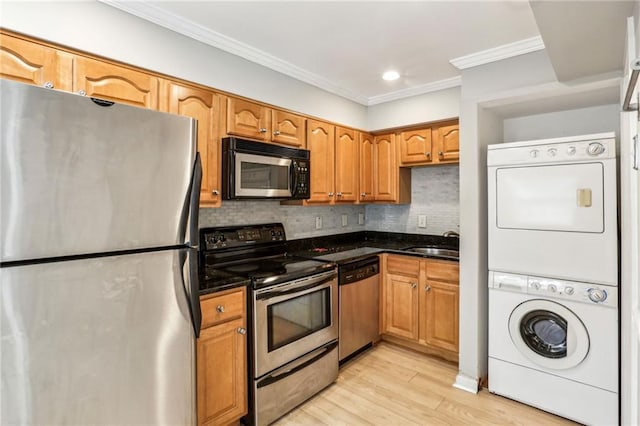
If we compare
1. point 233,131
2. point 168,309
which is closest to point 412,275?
point 233,131

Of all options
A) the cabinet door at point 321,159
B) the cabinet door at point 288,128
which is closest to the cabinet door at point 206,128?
the cabinet door at point 288,128

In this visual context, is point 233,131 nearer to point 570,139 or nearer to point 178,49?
point 178,49

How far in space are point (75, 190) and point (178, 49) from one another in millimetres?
1276

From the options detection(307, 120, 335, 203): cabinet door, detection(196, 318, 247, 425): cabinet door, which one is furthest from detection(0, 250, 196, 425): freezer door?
detection(307, 120, 335, 203): cabinet door

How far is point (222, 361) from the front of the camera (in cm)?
195

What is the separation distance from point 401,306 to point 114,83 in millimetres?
2798

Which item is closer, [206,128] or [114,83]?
[114,83]

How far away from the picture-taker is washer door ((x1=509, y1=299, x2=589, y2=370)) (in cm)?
217

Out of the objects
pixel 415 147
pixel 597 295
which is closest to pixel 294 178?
pixel 415 147

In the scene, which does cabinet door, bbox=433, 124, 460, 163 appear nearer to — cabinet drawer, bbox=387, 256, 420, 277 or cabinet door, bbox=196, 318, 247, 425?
cabinet drawer, bbox=387, 256, 420, 277

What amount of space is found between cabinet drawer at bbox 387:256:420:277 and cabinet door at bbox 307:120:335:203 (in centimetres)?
83

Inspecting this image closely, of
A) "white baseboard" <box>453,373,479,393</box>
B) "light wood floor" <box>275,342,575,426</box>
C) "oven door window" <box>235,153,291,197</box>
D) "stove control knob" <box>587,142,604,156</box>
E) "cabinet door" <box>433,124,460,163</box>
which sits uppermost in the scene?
"cabinet door" <box>433,124,460,163</box>

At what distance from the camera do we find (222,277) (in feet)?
6.76

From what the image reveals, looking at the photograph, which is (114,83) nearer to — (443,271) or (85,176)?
(85,176)
